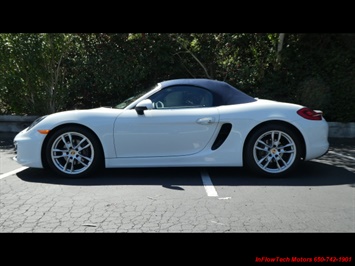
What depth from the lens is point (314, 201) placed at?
3.83 metres

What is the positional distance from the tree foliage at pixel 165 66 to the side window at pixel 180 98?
14.9ft

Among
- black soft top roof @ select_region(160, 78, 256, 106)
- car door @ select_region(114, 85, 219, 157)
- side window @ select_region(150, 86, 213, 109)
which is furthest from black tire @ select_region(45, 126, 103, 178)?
black soft top roof @ select_region(160, 78, 256, 106)

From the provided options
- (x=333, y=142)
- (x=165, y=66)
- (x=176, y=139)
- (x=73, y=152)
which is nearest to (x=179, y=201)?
(x=176, y=139)

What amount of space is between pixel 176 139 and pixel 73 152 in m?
1.39

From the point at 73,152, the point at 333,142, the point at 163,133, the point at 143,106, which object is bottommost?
the point at 333,142

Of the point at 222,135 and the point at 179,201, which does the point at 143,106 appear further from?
the point at 179,201

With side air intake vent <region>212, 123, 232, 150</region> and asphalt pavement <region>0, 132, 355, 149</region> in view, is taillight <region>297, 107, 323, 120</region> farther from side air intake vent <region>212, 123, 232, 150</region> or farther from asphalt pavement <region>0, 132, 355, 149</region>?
asphalt pavement <region>0, 132, 355, 149</region>

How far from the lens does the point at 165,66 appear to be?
31.8 feet

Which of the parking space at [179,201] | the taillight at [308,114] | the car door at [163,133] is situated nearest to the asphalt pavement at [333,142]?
the parking space at [179,201]

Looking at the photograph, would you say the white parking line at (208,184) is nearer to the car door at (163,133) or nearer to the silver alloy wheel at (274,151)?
the car door at (163,133)

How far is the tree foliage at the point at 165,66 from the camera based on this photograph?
8469 millimetres
